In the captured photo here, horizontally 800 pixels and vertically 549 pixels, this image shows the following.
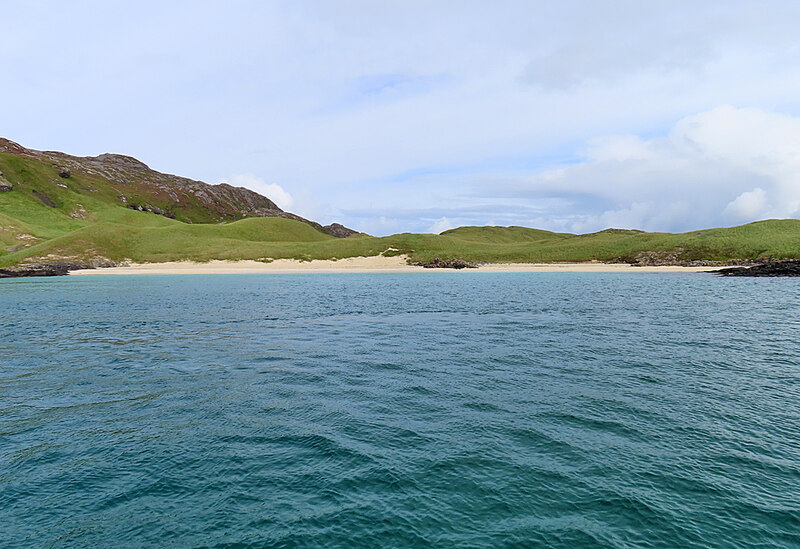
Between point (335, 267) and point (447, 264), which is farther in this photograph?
point (447, 264)

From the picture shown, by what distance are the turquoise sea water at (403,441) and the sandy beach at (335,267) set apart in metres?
95.4

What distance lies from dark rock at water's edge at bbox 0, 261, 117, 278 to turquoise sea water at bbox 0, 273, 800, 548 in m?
107

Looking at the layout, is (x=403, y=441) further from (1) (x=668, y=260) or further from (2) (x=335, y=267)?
(1) (x=668, y=260)

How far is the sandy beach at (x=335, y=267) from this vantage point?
118062mm

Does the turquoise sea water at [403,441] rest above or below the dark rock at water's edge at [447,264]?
below

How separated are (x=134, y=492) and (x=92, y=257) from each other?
15592 centimetres

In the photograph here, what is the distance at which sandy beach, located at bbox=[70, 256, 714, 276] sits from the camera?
4648 inches

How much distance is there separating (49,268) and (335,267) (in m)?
80.3

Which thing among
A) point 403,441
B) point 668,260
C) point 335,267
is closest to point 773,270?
point 668,260

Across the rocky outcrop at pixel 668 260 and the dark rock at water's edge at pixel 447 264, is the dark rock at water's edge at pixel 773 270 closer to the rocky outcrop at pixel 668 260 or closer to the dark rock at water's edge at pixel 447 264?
the rocky outcrop at pixel 668 260

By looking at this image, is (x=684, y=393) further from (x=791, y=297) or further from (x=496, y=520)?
(x=791, y=297)

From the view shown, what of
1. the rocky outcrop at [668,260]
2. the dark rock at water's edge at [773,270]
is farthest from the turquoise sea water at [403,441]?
the rocky outcrop at [668,260]

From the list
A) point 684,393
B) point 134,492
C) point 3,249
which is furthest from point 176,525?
point 3,249

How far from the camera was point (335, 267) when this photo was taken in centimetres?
13525
